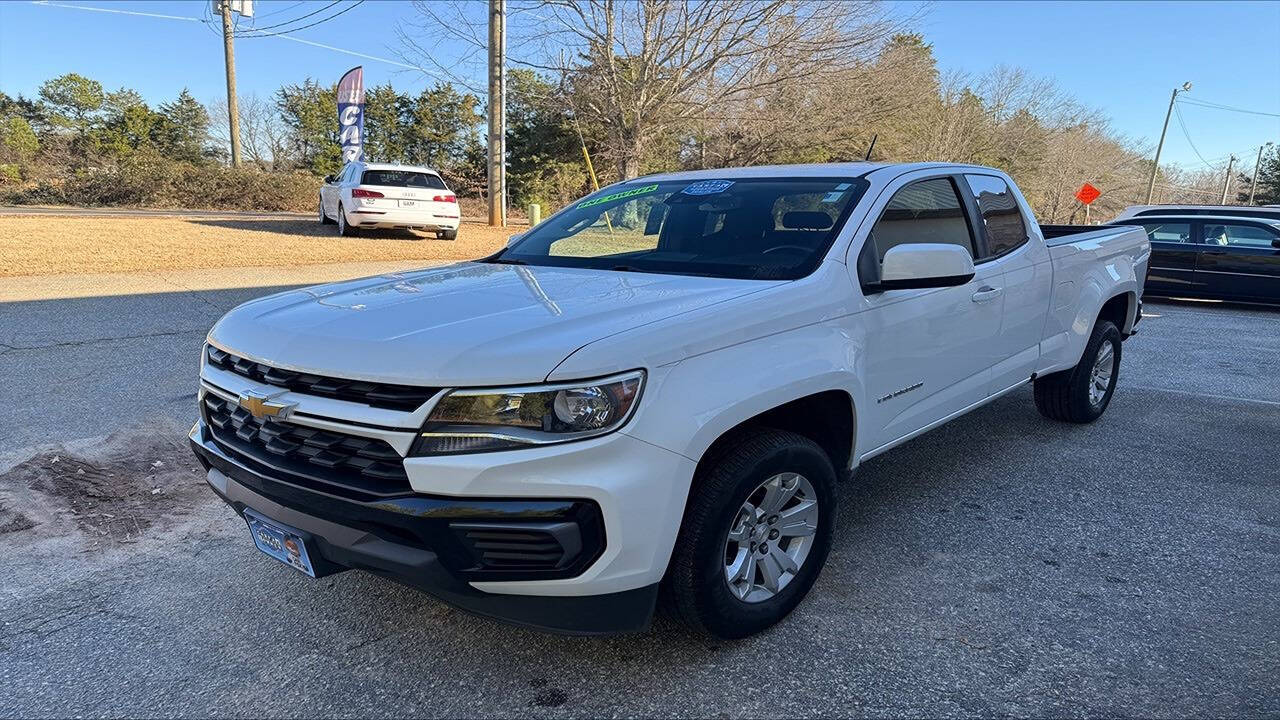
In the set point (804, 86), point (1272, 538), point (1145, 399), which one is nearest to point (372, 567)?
point (1272, 538)

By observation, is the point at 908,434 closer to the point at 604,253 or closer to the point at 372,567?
the point at 604,253

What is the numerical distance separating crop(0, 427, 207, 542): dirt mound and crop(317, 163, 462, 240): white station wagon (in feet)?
37.7

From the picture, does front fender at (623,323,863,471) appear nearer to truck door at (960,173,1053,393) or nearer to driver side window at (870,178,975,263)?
driver side window at (870,178,975,263)

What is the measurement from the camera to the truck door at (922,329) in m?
3.23

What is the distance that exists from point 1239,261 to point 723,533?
12.9 meters

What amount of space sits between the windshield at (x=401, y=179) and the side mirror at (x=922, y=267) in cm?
1416

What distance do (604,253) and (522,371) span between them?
1677mm

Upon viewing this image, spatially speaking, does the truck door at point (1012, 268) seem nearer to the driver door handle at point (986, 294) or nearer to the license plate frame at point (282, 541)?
the driver door handle at point (986, 294)

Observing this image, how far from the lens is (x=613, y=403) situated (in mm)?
2207

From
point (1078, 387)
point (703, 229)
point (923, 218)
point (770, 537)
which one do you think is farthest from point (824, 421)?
point (1078, 387)

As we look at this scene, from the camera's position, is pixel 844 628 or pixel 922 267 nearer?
pixel 844 628

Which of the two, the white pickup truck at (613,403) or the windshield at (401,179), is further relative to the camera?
the windshield at (401,179)

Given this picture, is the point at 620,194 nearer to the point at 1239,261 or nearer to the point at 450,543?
the point at 450,543

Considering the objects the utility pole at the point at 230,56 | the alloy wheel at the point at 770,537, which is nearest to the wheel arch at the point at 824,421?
the alloy wheel at the point at 770,537
